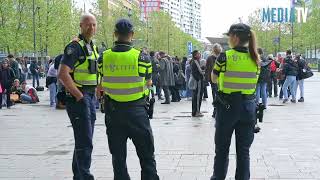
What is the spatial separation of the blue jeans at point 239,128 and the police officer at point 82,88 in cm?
143

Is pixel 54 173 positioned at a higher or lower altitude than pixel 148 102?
lower

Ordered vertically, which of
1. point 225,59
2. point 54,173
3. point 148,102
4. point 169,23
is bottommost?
point 54,173

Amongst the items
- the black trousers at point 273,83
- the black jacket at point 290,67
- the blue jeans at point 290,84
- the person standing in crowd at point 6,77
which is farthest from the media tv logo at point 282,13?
the person standing in crowd at point 6,77

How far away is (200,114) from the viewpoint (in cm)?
1538

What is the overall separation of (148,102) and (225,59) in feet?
3.12

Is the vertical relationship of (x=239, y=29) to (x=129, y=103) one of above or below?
above

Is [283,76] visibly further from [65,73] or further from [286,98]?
[65,73]

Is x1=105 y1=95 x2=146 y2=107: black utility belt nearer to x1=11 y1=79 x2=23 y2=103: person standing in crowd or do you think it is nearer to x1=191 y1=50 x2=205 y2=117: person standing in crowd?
x1=191 y1=50 x2=205 y2=117: person standing in crowd

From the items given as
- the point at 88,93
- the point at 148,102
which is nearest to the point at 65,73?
the point at 88,93

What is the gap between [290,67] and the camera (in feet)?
63.3

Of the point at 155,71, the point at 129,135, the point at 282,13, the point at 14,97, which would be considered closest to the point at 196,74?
the point at 155,71

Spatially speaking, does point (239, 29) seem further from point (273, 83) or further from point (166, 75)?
point (273, 83)

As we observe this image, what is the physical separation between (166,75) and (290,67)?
4414mm

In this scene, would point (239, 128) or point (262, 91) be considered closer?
point (239, 128)
